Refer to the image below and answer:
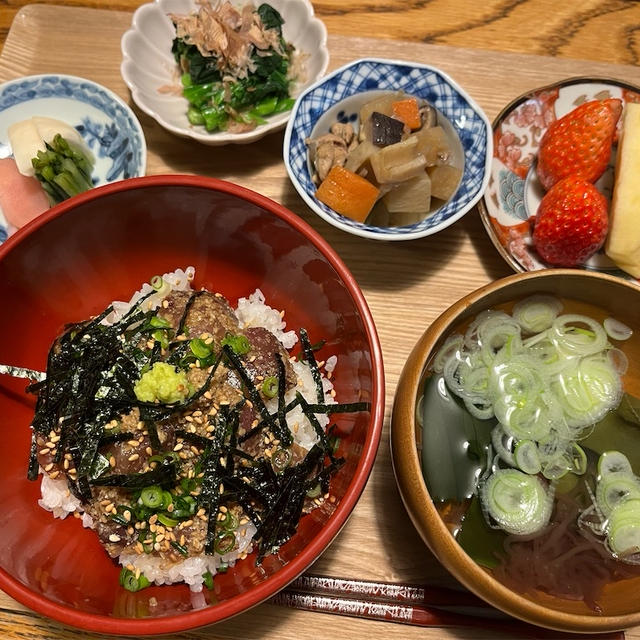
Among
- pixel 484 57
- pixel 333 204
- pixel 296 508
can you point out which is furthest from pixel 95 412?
pixel 484 57

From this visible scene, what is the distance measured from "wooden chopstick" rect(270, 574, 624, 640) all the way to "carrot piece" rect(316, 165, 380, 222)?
1208 millimetres

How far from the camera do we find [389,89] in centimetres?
227

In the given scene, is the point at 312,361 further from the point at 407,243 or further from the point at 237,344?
the point at 407,243

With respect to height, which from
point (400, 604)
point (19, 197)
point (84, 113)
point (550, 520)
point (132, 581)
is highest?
point (84, 113)

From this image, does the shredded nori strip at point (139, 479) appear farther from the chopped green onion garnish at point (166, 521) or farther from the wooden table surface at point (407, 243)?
the wooden table surface at point (407, 243)

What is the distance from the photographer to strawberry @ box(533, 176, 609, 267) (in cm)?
204

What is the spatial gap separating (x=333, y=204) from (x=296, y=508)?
1.02m

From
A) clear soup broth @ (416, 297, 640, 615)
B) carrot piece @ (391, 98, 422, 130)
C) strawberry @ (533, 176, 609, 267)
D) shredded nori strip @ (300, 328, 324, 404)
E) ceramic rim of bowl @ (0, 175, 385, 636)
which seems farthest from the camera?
carrot piece @ (391, 98, 422, 130)

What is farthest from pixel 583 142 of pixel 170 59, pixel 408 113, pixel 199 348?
pixel 170 59

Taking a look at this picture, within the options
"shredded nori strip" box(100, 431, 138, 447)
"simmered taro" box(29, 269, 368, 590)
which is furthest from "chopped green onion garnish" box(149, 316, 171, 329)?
"shredded nori strip" box(100, 431, 138, 447)

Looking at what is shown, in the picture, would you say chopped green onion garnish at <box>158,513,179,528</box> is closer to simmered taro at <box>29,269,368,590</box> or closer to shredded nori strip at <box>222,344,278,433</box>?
simmered taro at <box>29,269,368,590</box>

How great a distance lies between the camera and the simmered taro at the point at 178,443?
1.65 m

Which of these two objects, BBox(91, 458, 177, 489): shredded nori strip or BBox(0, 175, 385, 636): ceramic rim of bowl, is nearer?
BBox(0, 175, 385, 636): ceramic rim of bowl

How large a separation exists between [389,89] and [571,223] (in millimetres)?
840
